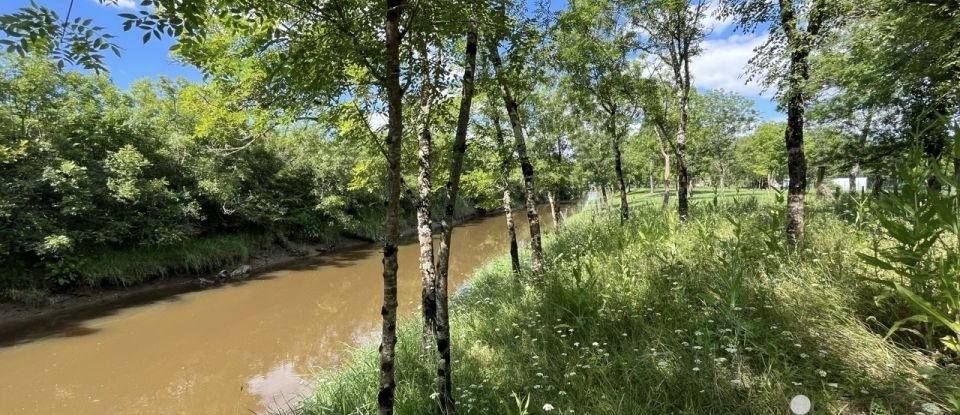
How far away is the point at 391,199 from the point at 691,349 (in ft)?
8.93

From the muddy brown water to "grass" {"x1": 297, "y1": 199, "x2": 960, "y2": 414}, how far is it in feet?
11.7

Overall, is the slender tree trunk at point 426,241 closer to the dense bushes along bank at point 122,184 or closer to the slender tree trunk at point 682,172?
the dense bushes along bank at point 122,184

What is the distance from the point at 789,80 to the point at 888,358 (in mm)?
4660

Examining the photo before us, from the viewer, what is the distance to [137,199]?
14383 millimetres

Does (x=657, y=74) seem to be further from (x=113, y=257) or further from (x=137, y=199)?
(x=113, y=257)

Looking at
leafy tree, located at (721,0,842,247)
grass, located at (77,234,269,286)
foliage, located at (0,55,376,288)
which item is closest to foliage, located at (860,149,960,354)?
leafy tree, located at (721,0,842,247)

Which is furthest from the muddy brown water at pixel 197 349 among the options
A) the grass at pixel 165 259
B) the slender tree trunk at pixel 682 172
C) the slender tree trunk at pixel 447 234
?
the slender tree trunk at pixel 682 172

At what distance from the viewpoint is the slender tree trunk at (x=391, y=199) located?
8.77 feet

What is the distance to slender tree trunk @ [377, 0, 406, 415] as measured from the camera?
267cm

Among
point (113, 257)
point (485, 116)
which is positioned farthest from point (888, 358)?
point (113, 257)

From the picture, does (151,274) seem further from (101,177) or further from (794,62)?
(794,62)

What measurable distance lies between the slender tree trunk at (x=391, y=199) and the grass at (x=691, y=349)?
2.72 ft

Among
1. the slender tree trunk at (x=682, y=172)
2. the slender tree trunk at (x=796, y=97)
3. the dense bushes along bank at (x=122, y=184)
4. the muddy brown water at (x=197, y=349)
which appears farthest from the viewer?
the dense bushes along bank at (x=122, y=184)

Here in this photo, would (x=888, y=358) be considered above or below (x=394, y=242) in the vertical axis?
below
